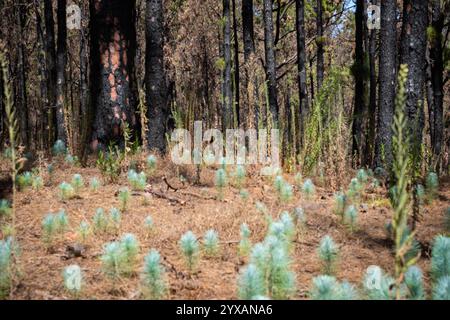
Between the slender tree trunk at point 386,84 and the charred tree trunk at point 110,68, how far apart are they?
3.50 m

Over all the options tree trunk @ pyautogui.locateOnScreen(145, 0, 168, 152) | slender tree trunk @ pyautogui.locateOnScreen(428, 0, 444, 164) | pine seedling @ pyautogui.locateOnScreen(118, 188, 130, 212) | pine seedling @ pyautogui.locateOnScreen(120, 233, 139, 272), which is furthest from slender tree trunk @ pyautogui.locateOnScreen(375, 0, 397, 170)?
pine seedling @ pyautogui.locateOnScreen(120, 233, 139, 272)

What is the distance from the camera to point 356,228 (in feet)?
11.1

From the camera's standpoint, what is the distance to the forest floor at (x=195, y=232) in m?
2.32

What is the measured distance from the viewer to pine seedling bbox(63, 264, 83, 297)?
7.14 feet

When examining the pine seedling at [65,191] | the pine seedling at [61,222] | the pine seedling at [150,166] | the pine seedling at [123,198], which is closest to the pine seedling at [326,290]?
the pine seedling at [61,222]

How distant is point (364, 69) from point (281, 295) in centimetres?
871

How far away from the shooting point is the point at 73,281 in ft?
7.22

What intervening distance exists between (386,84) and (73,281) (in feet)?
16.7

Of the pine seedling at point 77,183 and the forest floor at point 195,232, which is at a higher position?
the pine seedling at point 77,183

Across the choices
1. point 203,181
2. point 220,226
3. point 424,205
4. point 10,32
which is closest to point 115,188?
point 203,181

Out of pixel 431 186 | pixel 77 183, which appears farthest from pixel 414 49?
pixel 77 183

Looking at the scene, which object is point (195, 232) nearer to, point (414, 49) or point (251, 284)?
point (251, 284)

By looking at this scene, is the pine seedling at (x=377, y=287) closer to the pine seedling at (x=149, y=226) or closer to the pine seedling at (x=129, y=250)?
the pine seedling at (x=129, y=250)
